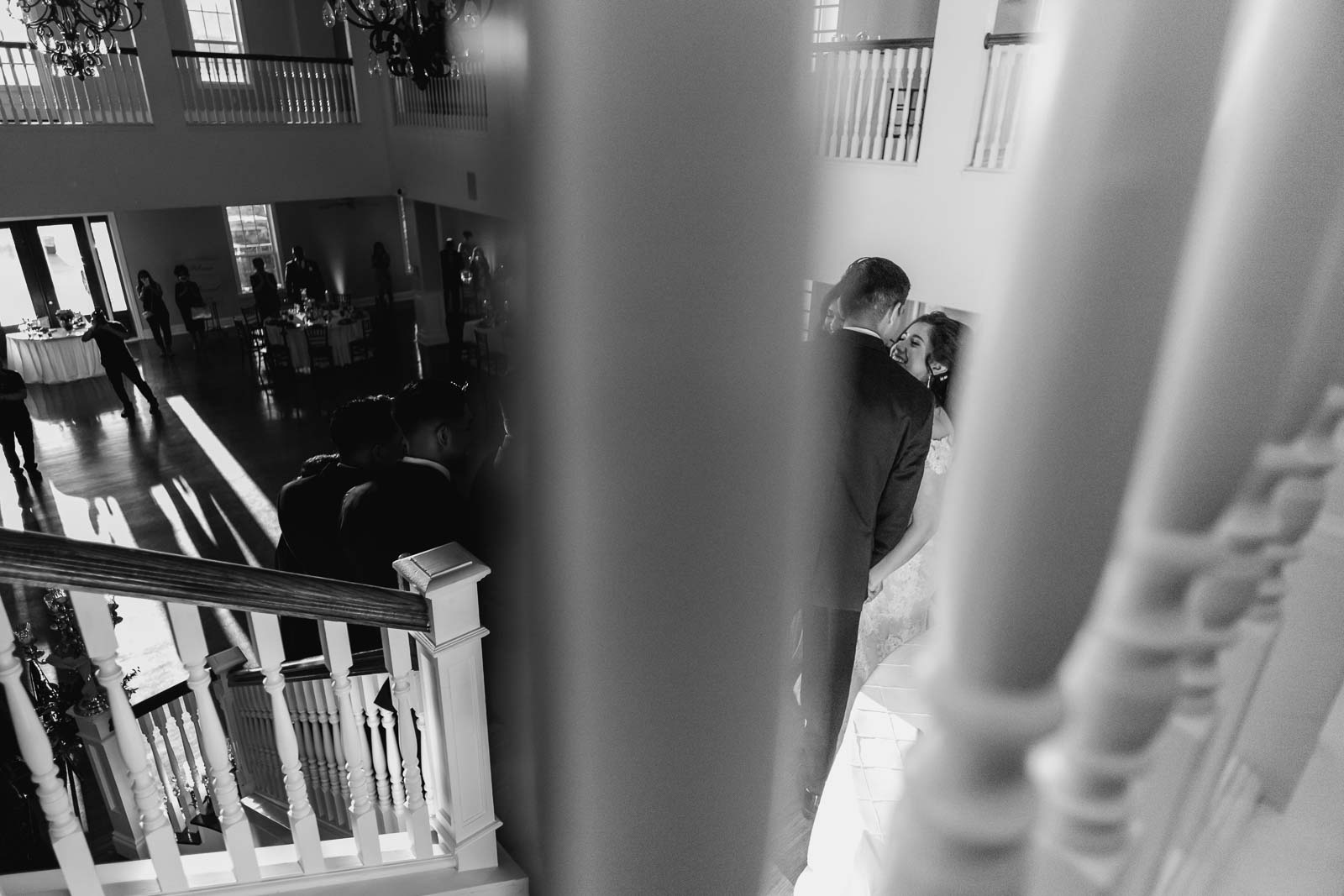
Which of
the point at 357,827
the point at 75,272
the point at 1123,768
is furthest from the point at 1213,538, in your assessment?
the point at 75,272

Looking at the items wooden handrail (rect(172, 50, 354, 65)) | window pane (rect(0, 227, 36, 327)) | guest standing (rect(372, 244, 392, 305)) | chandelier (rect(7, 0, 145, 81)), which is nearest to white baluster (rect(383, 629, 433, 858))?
chandelier (rect(7, 0, 145, 81))

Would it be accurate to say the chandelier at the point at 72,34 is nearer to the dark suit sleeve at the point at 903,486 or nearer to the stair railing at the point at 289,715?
the stair railing at the point at 289,715

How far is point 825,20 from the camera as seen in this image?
0.49 metres

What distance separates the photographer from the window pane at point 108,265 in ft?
33.7

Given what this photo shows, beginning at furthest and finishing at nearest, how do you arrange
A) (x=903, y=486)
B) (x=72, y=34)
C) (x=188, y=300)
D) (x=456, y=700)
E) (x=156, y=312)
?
(x=188, y=300) < (x=156, y=312) < (x=72, y=34) < (x=903, y=486) < (x=456, y=700)

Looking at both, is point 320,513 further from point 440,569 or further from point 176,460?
point 176,460

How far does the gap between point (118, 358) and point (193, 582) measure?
7760 millimetres

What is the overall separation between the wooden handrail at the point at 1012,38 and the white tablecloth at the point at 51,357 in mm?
9790

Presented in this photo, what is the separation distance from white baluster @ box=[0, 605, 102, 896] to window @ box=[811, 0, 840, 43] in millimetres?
1411

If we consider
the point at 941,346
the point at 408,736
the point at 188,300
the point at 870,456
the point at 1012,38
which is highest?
the point at 1012,38

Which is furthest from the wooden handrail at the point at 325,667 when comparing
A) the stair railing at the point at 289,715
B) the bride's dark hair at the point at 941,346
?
the bride's dark hair at the point at 941,346

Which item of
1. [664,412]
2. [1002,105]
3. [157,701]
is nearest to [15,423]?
[157,701]

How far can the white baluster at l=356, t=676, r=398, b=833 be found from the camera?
179 centimetres

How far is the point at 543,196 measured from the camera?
1.68 ft
